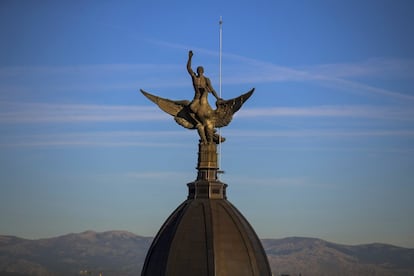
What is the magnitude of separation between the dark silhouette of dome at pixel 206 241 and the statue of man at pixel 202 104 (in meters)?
1.96

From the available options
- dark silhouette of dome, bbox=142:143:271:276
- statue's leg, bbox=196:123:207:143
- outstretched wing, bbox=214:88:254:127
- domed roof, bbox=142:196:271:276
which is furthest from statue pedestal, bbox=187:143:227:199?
A: outstretched wing, bbox=214:88:254:127

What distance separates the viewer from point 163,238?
200 ft

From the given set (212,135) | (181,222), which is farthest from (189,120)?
(181,222)

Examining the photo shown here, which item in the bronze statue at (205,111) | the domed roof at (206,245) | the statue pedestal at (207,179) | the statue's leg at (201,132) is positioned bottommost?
the domed roof at (206,245)

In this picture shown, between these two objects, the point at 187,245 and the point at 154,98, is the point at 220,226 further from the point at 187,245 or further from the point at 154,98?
the point at 154,98

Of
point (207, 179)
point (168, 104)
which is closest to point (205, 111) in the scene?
point (168, 104)

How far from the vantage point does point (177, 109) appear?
6412 centimetres

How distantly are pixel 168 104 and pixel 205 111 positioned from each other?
87.6 inches

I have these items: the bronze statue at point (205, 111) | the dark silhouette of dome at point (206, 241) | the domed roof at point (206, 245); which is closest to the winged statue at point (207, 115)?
the bronze statue at point (205, 111)

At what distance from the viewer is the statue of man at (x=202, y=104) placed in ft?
208

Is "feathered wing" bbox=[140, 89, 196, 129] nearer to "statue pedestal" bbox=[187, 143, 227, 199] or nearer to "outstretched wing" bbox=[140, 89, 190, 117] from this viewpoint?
"outstretched wing" bbox=[140, 89, 190, 117]

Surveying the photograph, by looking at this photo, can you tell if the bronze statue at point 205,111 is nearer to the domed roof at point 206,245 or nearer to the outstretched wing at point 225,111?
the outstretched wing at point 225,111

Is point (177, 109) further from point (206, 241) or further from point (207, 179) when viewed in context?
point (206, 241)

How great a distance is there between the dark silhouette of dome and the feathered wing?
2.77 metres
